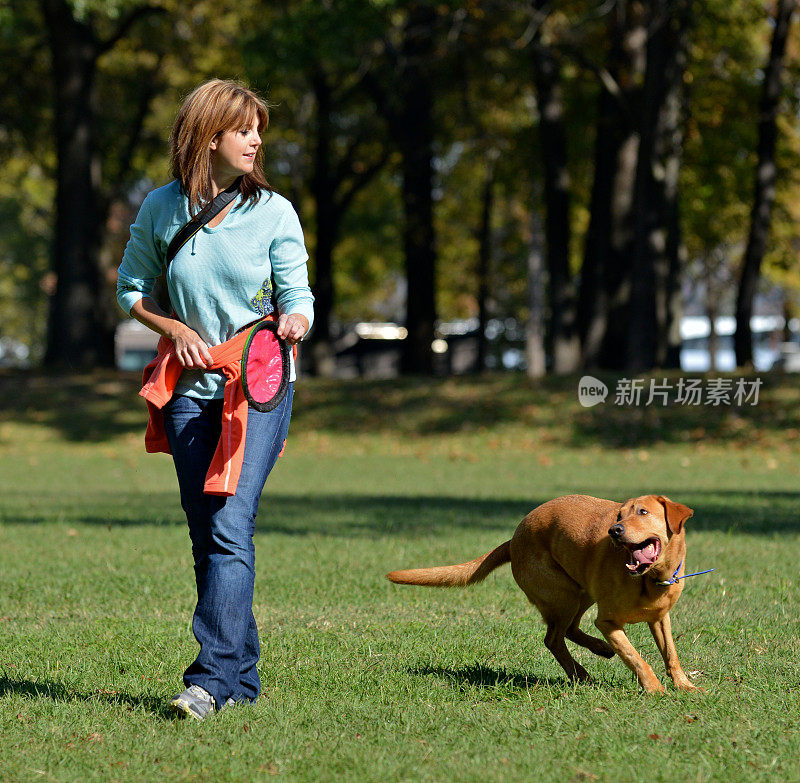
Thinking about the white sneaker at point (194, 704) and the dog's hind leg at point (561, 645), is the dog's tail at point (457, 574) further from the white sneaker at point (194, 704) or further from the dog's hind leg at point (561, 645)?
the white sneaker at point (194, 704)

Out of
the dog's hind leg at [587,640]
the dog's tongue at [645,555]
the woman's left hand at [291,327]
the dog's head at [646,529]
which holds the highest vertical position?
the woman's left hand at [291,327]

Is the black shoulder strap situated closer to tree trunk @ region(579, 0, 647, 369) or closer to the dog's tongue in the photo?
the dog's tongue

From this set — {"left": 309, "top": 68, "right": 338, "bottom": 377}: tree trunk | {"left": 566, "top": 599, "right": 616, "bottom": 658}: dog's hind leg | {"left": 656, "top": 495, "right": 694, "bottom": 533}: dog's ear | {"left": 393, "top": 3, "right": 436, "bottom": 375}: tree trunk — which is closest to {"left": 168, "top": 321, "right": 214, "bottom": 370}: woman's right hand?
{"left": 656, "top": 495, "right": 694, "bottom": 533}: dog's ear

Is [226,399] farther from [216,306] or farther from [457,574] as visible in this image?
[457,574]

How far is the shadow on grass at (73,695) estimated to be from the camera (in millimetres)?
4410

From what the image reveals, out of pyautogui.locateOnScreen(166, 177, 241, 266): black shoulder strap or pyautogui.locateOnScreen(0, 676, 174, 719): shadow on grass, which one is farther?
pyautogui.locateOnScreen(0, 676, 174, 719): shadow on grass

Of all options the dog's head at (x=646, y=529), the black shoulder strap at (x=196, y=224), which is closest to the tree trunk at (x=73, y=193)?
the black shoulder strap at (x=196, y=224)

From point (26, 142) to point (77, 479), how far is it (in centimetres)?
1693

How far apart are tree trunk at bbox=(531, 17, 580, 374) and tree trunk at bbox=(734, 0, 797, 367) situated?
399cm

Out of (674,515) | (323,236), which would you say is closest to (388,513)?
(674,515)

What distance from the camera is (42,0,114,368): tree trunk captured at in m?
25.2

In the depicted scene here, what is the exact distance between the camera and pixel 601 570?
4.43 m

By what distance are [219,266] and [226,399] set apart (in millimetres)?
Result: 495

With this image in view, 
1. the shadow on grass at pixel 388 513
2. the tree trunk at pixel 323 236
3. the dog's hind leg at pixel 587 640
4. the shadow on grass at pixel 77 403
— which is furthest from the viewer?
the tree trunk at pixel 323 236
